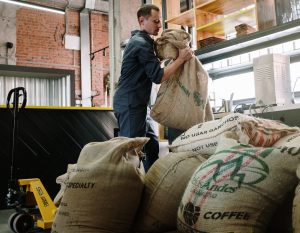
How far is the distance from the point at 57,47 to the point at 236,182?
26.5 feet

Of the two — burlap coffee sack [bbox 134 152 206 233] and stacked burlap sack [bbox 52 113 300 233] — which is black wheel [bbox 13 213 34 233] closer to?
stacked burlap sack [bbox 52 113 300 233]

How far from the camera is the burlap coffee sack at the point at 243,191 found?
105 centimetres

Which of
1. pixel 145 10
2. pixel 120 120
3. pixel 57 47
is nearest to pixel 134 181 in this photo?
pixel 120 120

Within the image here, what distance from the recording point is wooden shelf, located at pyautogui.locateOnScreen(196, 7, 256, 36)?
3711 mm

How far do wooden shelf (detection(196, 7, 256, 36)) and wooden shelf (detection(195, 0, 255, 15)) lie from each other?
13 cm

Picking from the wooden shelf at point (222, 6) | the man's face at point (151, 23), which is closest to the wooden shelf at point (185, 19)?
the wooden shelf at point (222, 6)

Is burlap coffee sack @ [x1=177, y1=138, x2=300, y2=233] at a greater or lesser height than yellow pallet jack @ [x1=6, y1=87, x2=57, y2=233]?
greater

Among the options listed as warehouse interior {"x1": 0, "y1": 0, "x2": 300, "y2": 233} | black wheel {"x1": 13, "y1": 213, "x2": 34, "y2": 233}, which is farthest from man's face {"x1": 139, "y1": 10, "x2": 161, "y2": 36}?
black wheel {"x1": 13, "y1": 213, "x2": 34, "y2": 233}

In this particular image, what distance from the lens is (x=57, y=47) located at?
28.2 feet

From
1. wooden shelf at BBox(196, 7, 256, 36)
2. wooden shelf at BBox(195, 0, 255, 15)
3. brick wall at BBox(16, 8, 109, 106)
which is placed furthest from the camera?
brick wall at BBox(16, 8, 109, 106)

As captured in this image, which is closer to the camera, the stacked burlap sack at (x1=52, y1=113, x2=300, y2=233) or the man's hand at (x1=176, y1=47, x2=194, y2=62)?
the stacked burlap sack at (x1=52, y1=113, x2=300, y2=233)

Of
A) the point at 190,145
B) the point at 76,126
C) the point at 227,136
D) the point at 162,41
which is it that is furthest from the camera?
the point at 76,126

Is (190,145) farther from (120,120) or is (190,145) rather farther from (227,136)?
(120,120)

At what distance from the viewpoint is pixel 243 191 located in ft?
3.50
